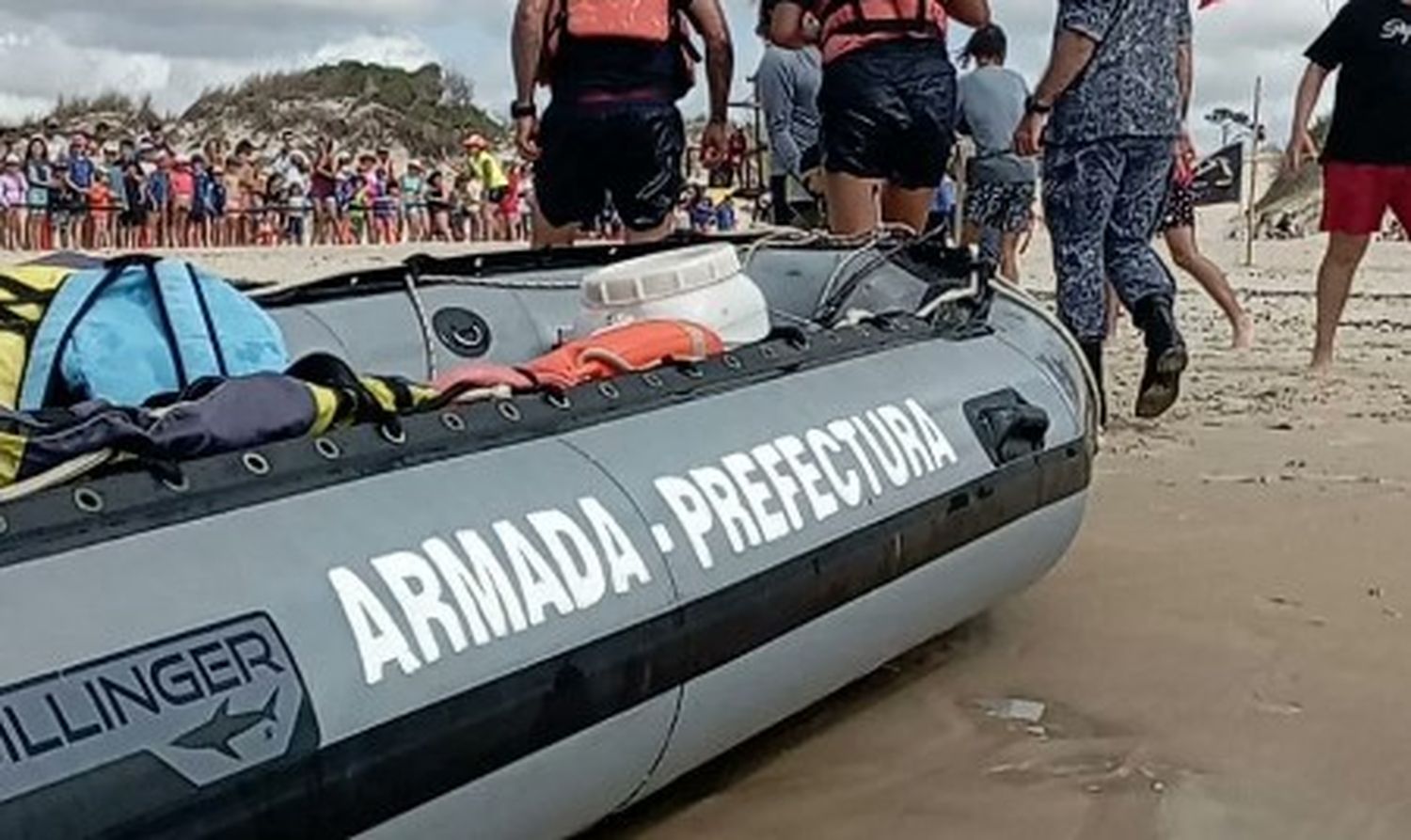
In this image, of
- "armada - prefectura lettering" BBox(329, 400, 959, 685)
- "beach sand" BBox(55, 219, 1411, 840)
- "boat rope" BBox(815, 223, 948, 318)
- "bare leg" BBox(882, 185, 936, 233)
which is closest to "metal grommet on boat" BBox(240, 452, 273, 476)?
"armada - prefectura lettering" BBox(329, 400, 959, 685)

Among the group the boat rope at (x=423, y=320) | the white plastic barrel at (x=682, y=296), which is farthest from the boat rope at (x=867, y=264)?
the boat rope at (x=423, y=320)

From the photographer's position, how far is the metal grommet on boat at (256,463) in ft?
6.42

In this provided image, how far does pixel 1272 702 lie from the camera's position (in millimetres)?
3014

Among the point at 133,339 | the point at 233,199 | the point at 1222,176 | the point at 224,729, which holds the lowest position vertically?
the point at 233,199

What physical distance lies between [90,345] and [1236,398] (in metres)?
4.39

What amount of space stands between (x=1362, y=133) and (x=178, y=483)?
5238mm

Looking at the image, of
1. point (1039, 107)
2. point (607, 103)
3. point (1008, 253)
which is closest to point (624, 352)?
point (607, 103)

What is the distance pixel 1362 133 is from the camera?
6.29 meters

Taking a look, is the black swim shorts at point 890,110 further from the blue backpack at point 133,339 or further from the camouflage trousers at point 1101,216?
the blue backpack at point 133,339

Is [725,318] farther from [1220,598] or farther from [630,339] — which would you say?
[1220,598]

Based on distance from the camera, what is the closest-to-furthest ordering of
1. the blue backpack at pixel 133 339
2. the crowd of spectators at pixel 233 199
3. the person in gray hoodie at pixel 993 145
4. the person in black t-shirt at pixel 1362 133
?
the blue backpack at pixel 133 339, the person in black t-shirt at pixel 1362 133, the person in gray hoodie at pixel 993 145, the crowd of spectators at pixel 233 199

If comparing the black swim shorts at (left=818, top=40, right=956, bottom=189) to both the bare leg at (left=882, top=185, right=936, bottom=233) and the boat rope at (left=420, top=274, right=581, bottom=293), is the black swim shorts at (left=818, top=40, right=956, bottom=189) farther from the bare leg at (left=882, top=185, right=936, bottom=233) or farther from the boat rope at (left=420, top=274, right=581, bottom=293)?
the boat rope at (left=420, top=274, right=581, bottom=293)

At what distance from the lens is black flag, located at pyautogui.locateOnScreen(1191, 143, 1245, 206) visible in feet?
60.5

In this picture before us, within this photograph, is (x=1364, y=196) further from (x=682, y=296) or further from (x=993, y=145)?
(x=682, y=296)
